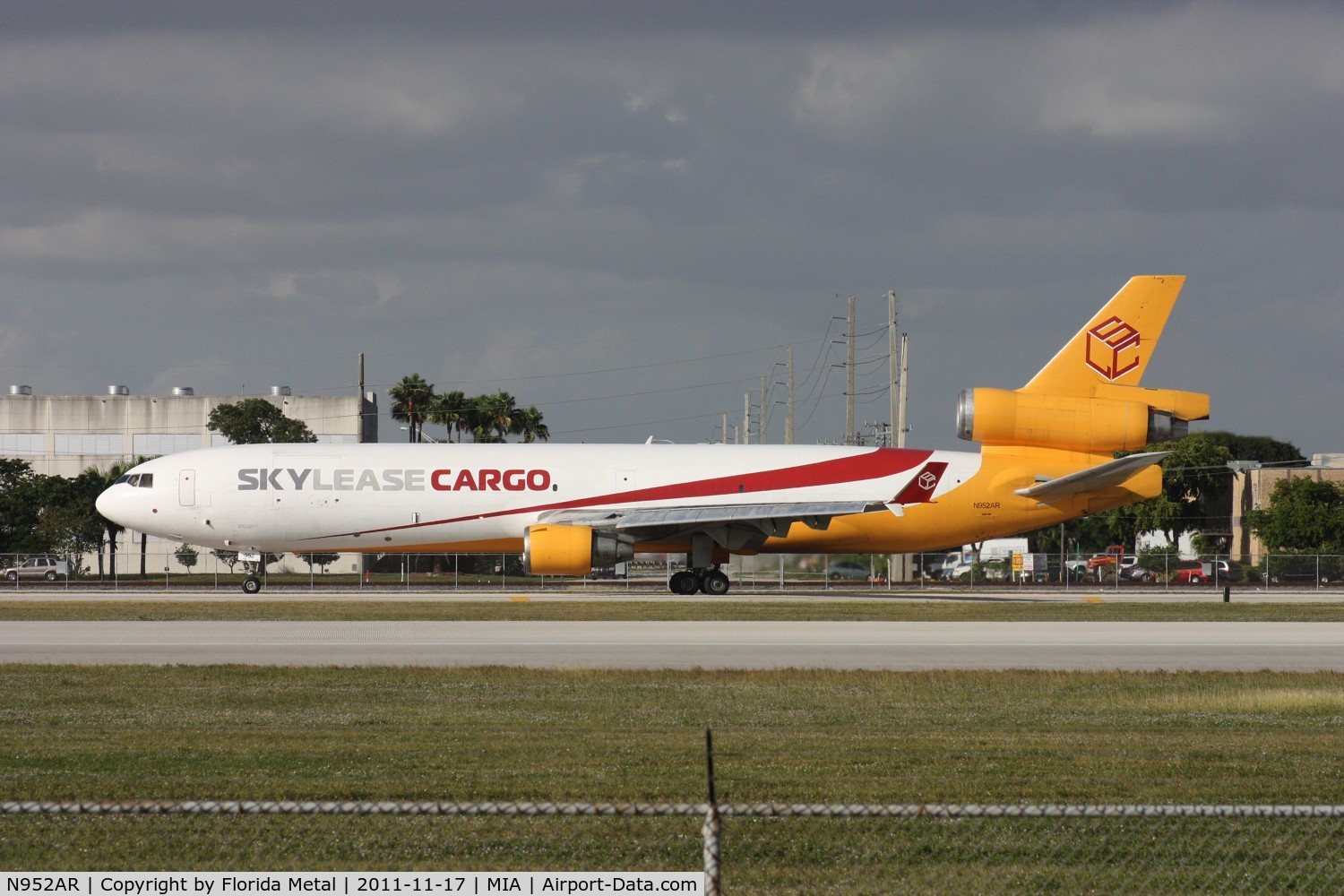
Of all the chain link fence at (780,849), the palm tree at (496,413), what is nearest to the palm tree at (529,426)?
the palm tree at (496,413)

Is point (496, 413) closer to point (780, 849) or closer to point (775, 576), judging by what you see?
point (775, 576)

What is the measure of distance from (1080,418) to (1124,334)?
9.63 feet

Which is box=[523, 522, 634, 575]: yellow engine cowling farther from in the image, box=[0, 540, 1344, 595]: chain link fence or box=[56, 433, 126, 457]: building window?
box=[56, 433, 126, 457]: building window

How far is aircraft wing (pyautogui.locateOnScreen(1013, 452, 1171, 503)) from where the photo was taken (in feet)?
128

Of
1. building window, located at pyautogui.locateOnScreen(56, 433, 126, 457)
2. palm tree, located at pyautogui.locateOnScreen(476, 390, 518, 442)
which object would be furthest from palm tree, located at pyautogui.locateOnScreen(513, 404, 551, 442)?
building window, located at pyautogui.locateOnScreen(56, 433, 126, 457)

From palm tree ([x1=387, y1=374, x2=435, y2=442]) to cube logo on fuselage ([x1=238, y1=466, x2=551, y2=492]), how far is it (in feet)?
154

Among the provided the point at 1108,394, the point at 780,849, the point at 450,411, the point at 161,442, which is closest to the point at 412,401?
the point at 450,411

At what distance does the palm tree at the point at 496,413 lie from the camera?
9019 cm

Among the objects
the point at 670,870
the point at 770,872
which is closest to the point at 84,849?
the point at 670,870

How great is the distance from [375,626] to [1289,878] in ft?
76.3

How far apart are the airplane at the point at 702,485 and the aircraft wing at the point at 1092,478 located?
0.32 ft

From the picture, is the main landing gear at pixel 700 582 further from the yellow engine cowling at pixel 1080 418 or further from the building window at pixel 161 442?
the building window at pixel 161 442
